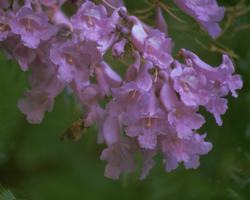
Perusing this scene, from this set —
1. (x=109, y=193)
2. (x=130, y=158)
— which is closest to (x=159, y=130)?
(x=130, y=158)

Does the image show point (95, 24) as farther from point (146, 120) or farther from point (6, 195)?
point (6, 195)

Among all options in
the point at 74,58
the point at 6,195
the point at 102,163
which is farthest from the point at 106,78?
the point at 102,163

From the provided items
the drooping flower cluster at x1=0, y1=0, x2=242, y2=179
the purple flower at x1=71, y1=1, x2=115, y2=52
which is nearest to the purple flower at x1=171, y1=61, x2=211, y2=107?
the drooping flower cluster at x1=0, y1=0, x2=242, y2=179

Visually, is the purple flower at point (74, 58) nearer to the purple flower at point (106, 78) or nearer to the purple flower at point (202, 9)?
the purple flower at point (106, 78)

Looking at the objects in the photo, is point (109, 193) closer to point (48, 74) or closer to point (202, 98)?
point (48, 74)

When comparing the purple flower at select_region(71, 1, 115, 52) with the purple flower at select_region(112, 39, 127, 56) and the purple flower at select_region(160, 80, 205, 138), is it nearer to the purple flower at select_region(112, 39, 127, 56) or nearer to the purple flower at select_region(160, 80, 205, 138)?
the purple flower at select_region(112, 39, 127, 56)

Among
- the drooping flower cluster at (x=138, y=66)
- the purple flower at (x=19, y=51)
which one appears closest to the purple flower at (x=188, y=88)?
Result: the drooping flower cluster at (x=138, y=66)
